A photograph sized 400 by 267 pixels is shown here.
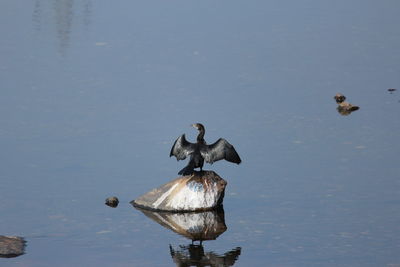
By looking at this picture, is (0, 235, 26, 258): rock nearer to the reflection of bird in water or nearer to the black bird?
the black bird

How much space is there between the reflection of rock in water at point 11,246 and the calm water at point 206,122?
0.15 m

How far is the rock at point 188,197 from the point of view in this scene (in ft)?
66.5

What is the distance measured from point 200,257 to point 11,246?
9.29ft

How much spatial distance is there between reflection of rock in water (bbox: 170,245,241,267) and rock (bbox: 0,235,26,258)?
2.27 meters

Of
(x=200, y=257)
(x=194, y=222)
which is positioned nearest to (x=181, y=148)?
(x=194, y=222)

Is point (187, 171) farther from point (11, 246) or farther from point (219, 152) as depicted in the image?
point (11, 246)

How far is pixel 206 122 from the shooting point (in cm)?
Answer: 2442

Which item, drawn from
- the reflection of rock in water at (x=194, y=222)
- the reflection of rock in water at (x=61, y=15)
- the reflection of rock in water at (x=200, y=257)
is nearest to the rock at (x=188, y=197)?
the reflection of rock in water at (x=194, y=222)

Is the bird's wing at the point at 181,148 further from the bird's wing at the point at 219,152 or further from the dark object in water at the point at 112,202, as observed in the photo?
the dark object in water at the point at 112,202

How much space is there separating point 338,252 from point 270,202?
242cm

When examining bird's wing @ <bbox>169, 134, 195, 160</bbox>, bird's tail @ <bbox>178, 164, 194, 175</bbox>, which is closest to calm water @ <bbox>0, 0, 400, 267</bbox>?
bird's wing @ <bbox>169, 134, 195, 160</bbox>

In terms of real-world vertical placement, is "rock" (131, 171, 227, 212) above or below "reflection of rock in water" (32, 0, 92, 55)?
below

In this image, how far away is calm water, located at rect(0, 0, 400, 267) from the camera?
19109mm

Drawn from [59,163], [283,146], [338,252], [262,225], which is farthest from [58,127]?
[338,252]
